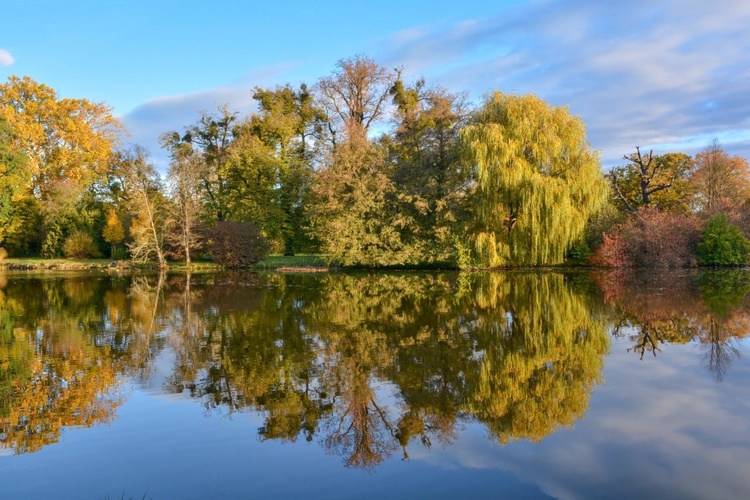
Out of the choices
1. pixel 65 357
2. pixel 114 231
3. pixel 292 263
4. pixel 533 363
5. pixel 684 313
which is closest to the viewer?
pixel 533 363

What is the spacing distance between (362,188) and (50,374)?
2440cm

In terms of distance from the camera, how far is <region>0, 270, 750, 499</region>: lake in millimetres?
5656

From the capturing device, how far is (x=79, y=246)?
43.5 metres

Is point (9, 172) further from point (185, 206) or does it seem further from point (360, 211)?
point (360, 211)

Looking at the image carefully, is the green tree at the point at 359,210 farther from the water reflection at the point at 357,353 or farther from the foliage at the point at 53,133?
the foliage at the point at 53,133

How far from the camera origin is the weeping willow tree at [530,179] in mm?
30000

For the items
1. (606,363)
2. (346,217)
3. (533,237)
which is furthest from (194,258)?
(606,363)

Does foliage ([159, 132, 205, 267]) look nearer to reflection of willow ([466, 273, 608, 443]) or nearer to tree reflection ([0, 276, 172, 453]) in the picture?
tree reflection ([0, 276, 172, 453])

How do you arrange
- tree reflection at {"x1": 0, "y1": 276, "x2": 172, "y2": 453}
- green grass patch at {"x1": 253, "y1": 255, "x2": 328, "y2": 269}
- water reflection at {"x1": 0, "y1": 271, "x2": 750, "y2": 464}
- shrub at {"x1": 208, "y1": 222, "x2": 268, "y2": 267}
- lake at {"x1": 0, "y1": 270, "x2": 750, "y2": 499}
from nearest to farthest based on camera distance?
lake at {"x1": 0, "y1": 270, "x2": 750, "y2": 499} < water reflection at {"x1": 0, "y1": 271, "x2": 750, "y2": 464} < tree reflection at {"x1": 0, "y1": 276, "x2": 172, "y2": 453} < shrub at {"x1": 208, "y1": 222, "x2": 268, "y2": 267} < green grass patch at {"x1": 253, "y1": 255, "x2": 328, "y2": 269}

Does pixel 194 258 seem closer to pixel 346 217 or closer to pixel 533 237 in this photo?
pixel 346 217

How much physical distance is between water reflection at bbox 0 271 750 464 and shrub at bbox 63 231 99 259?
23.7m

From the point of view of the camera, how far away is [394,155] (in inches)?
1463

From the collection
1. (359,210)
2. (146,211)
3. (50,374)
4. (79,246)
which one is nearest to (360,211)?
(359,210)

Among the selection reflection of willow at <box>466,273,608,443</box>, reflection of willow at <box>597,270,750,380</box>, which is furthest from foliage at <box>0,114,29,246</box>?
reflection of willow at <box>597,270,750,380</box>
